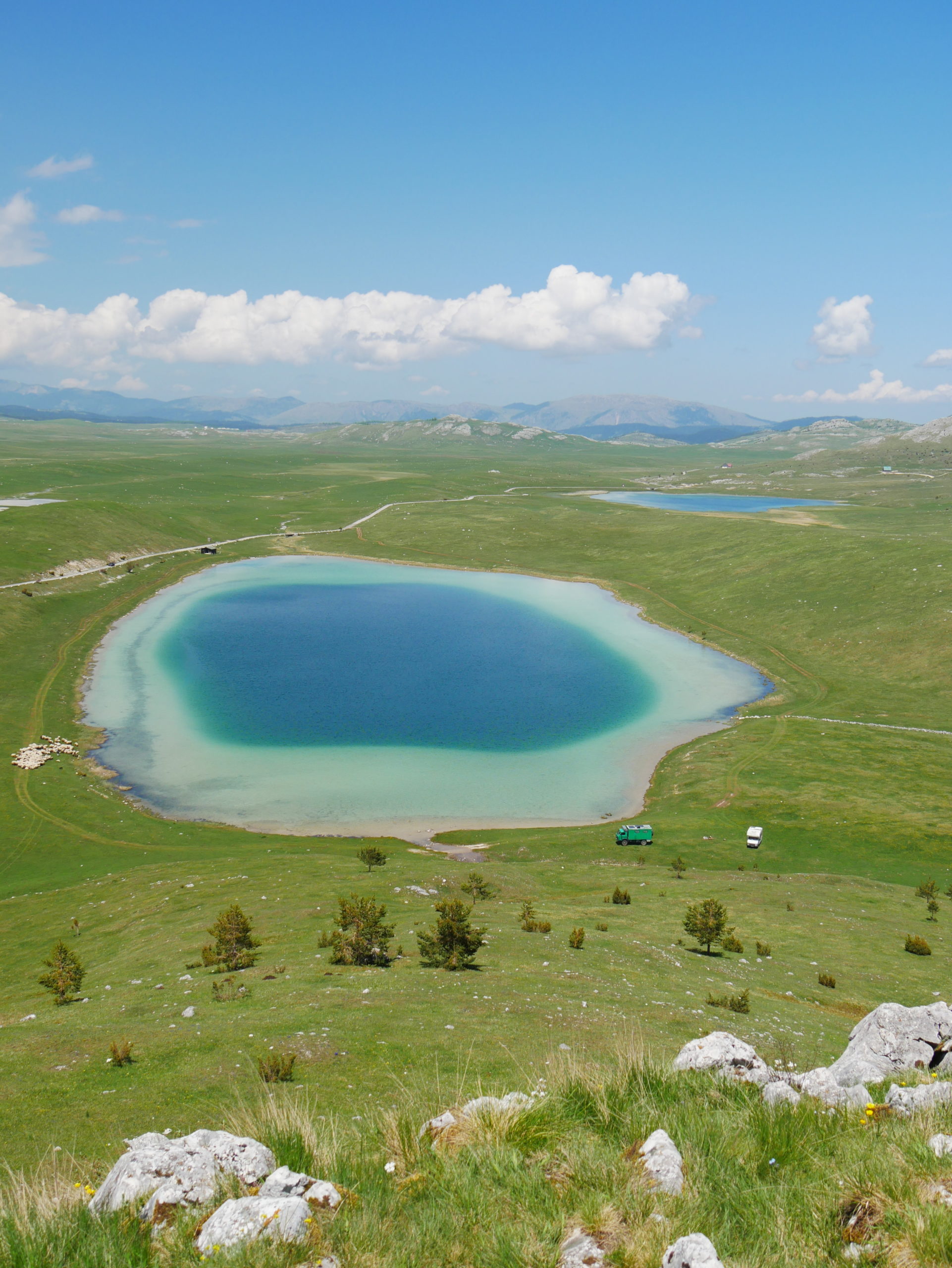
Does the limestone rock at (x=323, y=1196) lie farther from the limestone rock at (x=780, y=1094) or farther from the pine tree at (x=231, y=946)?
the pine tree at (x=231, y=946)

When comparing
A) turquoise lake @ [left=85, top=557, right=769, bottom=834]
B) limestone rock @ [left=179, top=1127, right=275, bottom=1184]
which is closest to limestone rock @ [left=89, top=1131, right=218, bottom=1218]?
limestone rock @ [left=179, top=1127, right=275, bottom=1184]

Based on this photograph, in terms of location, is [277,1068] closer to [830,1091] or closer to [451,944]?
[451,944]

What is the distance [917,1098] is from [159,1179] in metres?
10.1

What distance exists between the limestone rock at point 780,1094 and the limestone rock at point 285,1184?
6325 millimetres

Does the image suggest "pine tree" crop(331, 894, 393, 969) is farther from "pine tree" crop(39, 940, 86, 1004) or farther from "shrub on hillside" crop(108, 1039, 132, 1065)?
"shrub on hillside" crop(108, 1039, 132, 1065)

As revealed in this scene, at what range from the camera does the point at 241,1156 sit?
343 inches

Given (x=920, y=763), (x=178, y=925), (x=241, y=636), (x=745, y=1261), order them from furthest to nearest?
(x=241, y=636)
(x=920, y=763)
(x=178, y=925)
(x=745, y=1261)

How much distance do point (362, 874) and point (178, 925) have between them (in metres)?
9.82

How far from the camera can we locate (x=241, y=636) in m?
98.9

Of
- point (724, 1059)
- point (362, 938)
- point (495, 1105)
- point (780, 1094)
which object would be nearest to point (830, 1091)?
point (780, 1094)

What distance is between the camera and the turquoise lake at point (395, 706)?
55.9 meters

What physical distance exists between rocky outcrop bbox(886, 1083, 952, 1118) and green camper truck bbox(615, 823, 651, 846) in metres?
38.7

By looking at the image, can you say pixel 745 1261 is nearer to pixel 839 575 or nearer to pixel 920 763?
pixel 920 763

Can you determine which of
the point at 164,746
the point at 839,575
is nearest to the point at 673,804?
the point at 164,746
